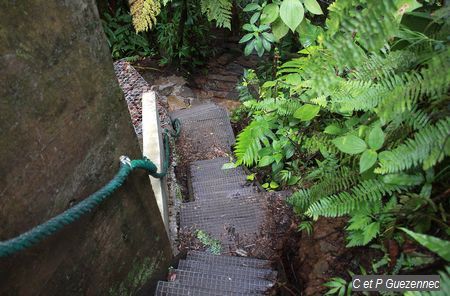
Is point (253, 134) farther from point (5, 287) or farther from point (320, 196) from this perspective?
point (5, 287)

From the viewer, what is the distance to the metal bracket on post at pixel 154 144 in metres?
3.24

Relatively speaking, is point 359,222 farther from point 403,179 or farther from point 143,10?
point 143,10

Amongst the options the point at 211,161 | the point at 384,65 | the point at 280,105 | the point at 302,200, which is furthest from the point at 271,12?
the point at 211,161

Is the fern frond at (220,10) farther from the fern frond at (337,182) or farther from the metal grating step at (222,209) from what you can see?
the fern frond at (337,182)

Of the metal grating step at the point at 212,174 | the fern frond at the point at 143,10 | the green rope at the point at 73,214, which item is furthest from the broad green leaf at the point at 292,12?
the fern frond at the point at 143,10

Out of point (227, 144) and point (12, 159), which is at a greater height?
point (12, 159)

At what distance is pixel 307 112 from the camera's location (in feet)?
10.6

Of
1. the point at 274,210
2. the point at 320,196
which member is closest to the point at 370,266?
the point at 320,196

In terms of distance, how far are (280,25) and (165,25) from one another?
4690mm

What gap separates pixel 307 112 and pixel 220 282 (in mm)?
1626

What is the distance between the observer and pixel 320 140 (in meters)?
2.79

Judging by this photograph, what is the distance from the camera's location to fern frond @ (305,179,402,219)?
2.12 m

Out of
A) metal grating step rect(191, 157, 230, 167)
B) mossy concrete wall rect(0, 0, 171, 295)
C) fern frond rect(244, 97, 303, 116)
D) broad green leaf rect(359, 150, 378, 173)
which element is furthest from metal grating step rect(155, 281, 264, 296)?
metal grating step rect(191, 157, 230, 167)

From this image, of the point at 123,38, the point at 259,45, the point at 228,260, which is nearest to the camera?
the point at 228,260
